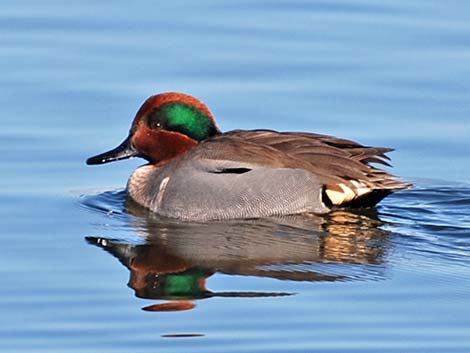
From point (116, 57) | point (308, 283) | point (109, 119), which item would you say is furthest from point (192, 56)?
point (308, 283)

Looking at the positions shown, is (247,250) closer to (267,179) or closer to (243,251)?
(243,251)

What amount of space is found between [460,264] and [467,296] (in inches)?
33.3

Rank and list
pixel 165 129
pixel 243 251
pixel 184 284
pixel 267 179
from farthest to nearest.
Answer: pixel 165 129
pixel 267 179
pixel 243 251
pixel 184 284

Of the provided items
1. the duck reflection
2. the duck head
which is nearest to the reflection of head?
the duck reflection

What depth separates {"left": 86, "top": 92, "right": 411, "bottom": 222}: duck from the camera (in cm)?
1167

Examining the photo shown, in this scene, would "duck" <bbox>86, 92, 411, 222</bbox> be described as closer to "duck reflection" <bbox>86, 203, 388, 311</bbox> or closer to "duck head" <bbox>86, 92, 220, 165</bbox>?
"duck reflection" <bbox>86, 203, 388, 311</bbox>

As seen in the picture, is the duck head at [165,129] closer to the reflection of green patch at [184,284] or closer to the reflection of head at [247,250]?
the reflection of head at [247,250]

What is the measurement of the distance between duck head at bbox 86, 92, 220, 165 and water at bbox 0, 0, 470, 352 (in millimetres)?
380

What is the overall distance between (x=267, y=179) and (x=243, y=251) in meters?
1.22

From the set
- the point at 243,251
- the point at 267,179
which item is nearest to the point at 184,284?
the point at 243,251

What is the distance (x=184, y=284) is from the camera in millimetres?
9773

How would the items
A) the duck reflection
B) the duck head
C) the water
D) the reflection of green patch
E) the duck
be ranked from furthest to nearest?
the duck head, the duck, the duck reflection, the reflection of green patch, the water

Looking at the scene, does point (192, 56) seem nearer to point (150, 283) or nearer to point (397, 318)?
point (150, 283)

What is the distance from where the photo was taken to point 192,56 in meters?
15.0
